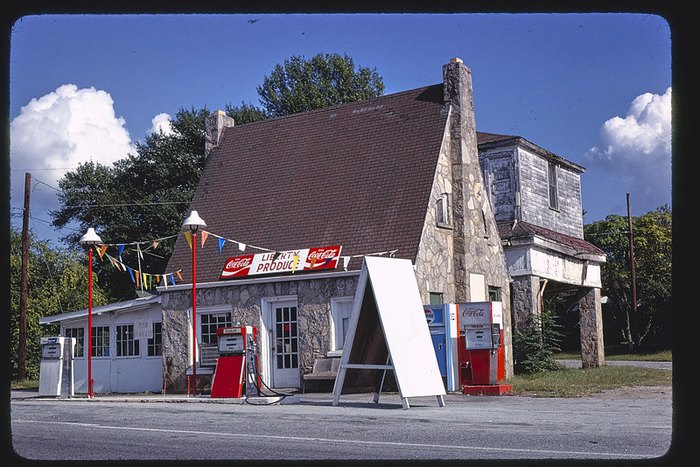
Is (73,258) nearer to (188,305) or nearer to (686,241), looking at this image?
(188,305)

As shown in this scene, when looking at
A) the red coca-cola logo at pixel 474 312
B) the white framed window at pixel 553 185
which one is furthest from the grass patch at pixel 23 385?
the white framed window at pixel 553 185

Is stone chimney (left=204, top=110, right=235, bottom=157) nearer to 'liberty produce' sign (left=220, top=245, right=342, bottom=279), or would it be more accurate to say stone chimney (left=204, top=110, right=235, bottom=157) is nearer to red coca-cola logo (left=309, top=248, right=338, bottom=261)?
'liberty produce' sign (left=220, top=245, right=342, bottom=279)

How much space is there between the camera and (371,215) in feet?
66.5

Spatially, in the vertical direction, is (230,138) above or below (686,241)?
above

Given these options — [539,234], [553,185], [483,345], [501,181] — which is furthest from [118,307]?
[553,185]

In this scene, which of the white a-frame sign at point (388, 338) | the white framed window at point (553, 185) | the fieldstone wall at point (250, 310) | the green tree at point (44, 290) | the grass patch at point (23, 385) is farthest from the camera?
the green tree at point (44, 290)

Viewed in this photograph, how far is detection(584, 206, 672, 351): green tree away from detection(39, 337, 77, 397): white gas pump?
92.0 feet

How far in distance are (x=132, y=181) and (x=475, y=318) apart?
76.5 ft

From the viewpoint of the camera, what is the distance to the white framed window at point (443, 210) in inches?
796

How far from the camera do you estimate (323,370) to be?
63.0 ft

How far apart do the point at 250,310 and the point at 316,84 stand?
21.0 meters

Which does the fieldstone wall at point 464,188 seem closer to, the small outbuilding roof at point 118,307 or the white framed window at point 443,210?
the white framed window at point 443,210

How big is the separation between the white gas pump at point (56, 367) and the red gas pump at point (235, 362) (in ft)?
15.2

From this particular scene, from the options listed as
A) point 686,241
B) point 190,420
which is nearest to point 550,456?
point 686,241
